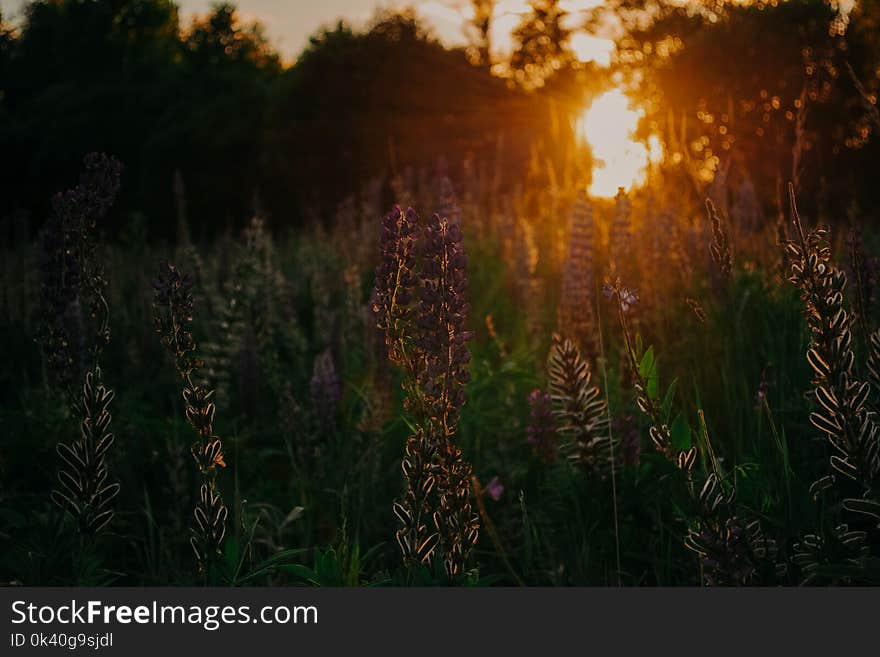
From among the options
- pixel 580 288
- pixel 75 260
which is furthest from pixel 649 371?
pixel 580 288

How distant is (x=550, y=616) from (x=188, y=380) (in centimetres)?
75

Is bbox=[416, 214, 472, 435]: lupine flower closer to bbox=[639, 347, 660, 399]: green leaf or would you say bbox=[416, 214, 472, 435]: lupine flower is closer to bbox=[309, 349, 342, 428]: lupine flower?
bbox=[639, 347, 660, 399]: green leaf

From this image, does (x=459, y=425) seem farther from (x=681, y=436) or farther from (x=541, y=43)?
(x=541, y=43)

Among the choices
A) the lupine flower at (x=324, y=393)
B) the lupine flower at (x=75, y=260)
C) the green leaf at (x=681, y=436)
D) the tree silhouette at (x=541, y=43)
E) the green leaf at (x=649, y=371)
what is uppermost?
the tree silhouette at (x=541, y=43)

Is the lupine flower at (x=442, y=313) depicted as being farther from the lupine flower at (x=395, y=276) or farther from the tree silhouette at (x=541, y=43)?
the tree silhouette at (x=541, y=43)

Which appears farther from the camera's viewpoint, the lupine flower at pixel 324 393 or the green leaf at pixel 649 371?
the lupine flower at pixel 324 393

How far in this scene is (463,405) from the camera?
5.67ft

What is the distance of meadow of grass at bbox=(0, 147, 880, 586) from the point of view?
4.70 feet

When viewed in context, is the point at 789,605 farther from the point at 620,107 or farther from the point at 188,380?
the point at 620,107

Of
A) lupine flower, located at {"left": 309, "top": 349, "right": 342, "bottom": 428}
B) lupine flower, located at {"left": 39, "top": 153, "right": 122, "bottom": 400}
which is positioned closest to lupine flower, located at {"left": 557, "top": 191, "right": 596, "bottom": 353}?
lupine flower, located at {"left": 309, "top": 349, "right": 342, "bottom": 428}

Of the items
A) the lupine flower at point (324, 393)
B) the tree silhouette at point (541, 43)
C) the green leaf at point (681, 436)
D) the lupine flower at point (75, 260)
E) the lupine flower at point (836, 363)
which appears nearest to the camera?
the lupine flower at point (836, 363)

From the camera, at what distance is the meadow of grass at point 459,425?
1434mm

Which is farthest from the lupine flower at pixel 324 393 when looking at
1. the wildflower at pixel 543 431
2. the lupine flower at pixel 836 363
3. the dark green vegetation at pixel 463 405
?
the lupine flower at pixel 836 363

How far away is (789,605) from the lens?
1.28 m
